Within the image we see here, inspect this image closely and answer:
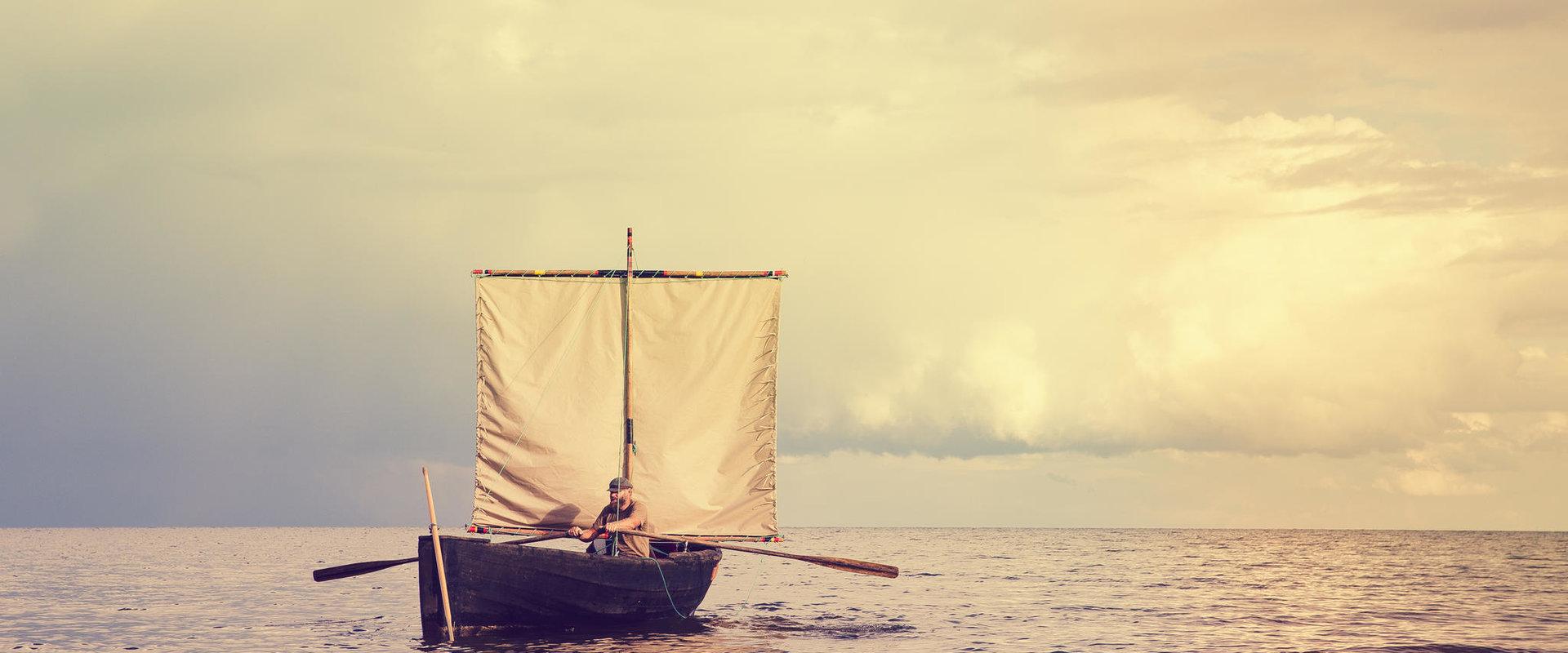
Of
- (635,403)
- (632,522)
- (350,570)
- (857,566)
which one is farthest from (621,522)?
(857,566)

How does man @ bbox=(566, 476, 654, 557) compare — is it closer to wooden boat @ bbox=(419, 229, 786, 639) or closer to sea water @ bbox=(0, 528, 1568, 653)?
wooden boat @ bbox=(419, 229, 786, 639)

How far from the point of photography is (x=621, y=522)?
23.9m

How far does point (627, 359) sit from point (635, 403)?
940mm

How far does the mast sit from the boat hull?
2.91 metres

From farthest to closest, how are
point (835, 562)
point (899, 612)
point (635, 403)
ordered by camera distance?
1. point (899, 612)
2. point (835, 562)
3. point (635, 403)

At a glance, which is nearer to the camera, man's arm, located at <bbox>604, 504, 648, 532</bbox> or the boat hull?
the boat hull

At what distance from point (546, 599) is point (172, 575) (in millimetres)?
40388

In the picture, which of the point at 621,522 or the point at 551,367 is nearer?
the point at 621,522

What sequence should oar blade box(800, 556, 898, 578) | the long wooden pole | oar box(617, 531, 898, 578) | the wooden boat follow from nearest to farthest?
the long wooden pole, the wooden boat, oar box(617, 531, 898, 578), oar blade box(800, 556, 898, 578)

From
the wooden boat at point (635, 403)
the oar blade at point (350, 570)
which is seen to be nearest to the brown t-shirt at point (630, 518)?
the wooden boat at point (635, 403)

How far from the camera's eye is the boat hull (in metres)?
22.0

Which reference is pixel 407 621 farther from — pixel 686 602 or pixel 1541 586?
pixel 1541 586

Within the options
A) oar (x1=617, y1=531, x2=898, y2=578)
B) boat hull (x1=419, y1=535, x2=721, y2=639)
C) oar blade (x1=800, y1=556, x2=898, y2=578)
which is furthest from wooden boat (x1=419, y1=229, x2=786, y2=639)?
boat hull (x1=419, y1=535, x2=721, y2=639)

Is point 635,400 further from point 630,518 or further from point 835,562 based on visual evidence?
point 835,562
